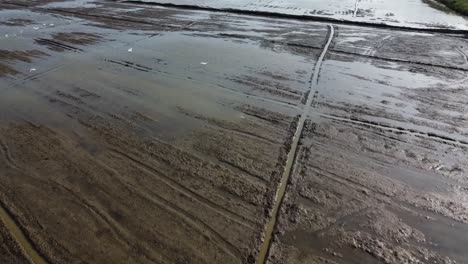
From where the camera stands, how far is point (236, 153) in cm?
538

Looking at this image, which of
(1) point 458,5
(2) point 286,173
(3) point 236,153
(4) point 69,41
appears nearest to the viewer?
(2) point 286,173

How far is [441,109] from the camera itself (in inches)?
262

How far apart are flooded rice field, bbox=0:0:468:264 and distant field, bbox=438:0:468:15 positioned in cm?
462

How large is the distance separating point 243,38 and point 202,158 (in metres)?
6.81

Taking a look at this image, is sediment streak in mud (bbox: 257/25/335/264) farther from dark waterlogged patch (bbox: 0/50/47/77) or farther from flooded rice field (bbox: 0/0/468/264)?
dark waterlogged patch (bbox: 0/50/47/77)

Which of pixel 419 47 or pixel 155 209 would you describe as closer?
pixel 155 209

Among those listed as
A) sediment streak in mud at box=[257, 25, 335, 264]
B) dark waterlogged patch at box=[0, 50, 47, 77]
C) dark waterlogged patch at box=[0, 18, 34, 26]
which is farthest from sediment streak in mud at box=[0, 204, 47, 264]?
dark waterlogged patch at box=[0, 18, 34, 26]

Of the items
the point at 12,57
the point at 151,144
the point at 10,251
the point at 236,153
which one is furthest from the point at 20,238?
the point at 12,57

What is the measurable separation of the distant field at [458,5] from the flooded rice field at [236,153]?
15.2 ft

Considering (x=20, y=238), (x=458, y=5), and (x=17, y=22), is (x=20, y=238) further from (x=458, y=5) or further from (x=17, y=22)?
(x=458, y=5)

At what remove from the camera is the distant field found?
13887 mm

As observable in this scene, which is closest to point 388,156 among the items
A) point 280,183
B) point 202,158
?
point 280,183

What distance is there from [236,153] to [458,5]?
45.5ft

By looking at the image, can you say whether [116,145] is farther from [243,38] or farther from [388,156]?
[243,38]
